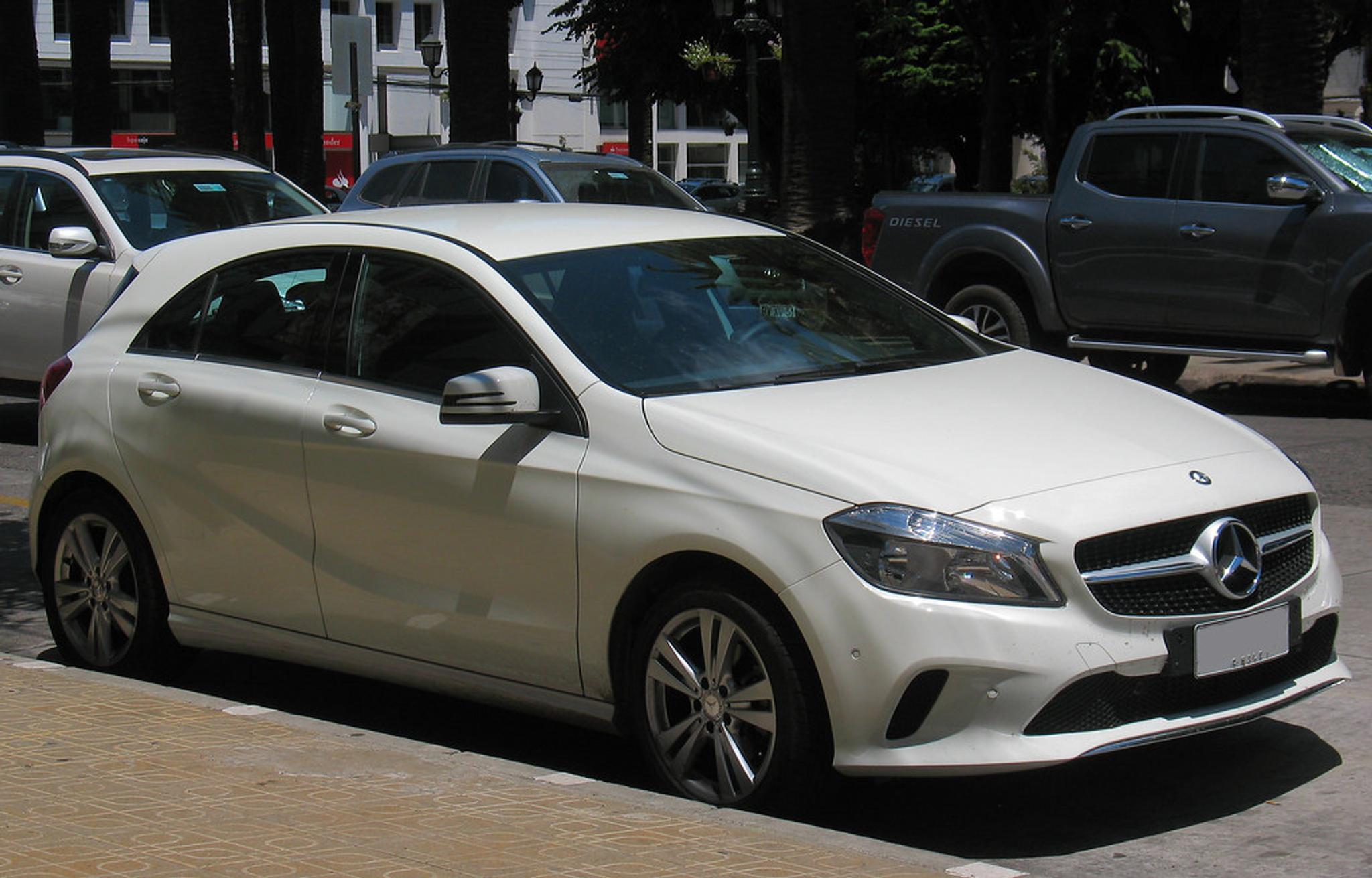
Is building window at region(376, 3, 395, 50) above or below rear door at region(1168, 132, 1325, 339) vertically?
above

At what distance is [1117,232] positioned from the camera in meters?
13.9

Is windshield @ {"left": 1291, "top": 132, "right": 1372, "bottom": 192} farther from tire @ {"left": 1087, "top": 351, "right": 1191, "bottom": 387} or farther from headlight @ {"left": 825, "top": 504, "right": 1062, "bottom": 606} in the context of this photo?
headlight @ {"left": 825, "top": 504, "right": 1062, "bottom": 606}

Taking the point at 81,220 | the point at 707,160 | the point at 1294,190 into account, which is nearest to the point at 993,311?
the point at 1294,190

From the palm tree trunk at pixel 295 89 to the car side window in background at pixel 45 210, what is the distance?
19365mm

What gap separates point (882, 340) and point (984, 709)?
5.72 ft

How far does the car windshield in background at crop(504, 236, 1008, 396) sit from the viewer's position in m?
5.70

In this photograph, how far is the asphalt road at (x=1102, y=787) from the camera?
4.91m

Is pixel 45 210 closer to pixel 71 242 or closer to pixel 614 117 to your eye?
pixel 71 242

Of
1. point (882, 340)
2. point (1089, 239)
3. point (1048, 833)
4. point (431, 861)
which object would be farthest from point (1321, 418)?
point (431, 861)

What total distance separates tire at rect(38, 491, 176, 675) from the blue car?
30.7 feet

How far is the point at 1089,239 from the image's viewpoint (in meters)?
14.0

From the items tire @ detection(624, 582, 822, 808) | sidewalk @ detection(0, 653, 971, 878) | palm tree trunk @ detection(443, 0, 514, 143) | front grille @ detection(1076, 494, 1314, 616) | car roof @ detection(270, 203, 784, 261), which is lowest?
sidewalk @ detection(0, 653, 971, 878)

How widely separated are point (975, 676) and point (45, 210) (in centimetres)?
992

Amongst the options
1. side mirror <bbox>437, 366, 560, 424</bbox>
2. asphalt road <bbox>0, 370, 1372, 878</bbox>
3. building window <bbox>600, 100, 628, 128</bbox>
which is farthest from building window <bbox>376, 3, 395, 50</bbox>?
side mirror <bbox>437, 366, 560, 424</bbox>
